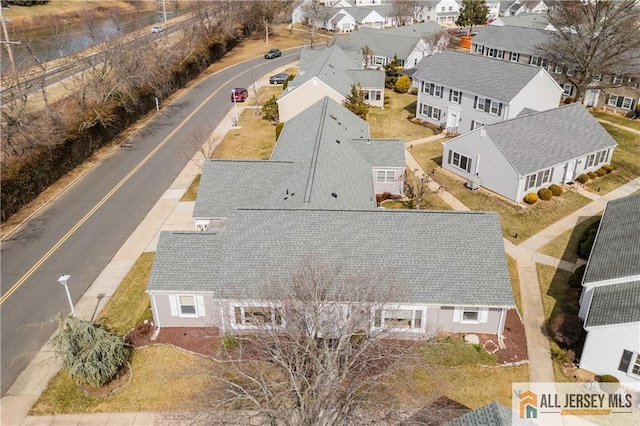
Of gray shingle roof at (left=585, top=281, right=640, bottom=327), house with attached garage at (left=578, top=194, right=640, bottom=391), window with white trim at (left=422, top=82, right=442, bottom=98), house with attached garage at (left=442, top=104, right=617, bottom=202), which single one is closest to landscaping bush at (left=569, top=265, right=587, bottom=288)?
house with attached garage at (left=578, top=194, right=640, bottom=391)

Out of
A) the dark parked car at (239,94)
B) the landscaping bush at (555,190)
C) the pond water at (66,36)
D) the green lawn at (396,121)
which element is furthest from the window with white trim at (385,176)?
the pond water at (66,36)

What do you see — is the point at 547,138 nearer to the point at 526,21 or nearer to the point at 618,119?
the point at 618,119

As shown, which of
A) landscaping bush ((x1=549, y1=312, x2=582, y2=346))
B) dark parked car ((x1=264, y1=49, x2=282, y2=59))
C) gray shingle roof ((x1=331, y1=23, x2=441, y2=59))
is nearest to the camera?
landscaping bush ((x1=549, y1=312, x2=582, y2=346))

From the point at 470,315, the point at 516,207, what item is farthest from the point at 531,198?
the point at 470,315

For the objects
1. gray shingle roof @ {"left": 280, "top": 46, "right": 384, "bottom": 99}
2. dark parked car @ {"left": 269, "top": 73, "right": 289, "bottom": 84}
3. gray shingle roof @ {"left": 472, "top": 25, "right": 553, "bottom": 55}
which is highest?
gray shingle roof @ {"left": 472, "top": 25, "right": 553, "bottom": 55}

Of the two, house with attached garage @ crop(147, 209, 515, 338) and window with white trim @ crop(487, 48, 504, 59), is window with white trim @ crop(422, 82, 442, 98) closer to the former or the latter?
window with white trim @ crop(487, 48, 504, 59)

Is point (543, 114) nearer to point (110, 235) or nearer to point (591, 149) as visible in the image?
point (591, 149)

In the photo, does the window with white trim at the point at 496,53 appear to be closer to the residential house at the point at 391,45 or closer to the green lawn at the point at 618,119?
the residential house at the point at 391,45
